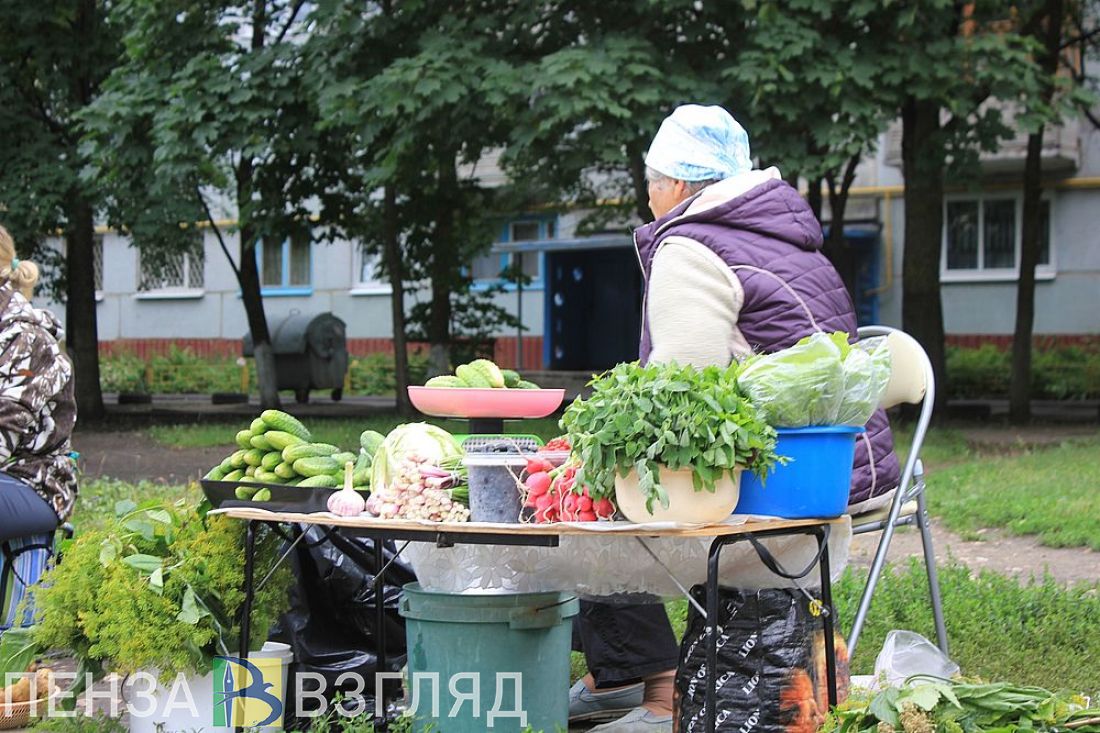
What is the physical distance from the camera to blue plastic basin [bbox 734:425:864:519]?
11.0 feet

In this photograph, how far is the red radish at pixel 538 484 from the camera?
11.6 ft

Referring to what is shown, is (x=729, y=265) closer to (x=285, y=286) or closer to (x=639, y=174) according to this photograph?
(x=639, y=174)

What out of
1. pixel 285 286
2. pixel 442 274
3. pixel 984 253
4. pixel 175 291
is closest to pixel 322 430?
pixel 442 274

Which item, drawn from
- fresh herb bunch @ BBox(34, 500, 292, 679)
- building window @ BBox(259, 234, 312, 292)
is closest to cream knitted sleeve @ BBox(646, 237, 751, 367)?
fresh herb bunch @ BBox(34, 500, 292, 679)

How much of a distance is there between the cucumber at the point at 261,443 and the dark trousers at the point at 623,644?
4.02 ft

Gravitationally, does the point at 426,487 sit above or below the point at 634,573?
above

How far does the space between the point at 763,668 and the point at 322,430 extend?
12.9 m

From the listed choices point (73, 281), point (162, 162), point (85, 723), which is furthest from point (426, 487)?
point (73, 281)

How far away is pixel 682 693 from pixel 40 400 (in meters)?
3.00

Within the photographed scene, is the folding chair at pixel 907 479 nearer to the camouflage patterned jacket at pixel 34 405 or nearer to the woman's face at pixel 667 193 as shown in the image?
the woman's face at pixel 667 193

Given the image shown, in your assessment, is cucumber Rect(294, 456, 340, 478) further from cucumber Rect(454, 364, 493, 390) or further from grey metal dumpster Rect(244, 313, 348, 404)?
grey metal dumpster Rect(244, 313, 348, 404)

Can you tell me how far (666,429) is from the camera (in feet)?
10.5

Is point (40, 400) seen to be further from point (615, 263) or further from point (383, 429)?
point (615, 263)

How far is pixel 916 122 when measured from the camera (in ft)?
51.3
